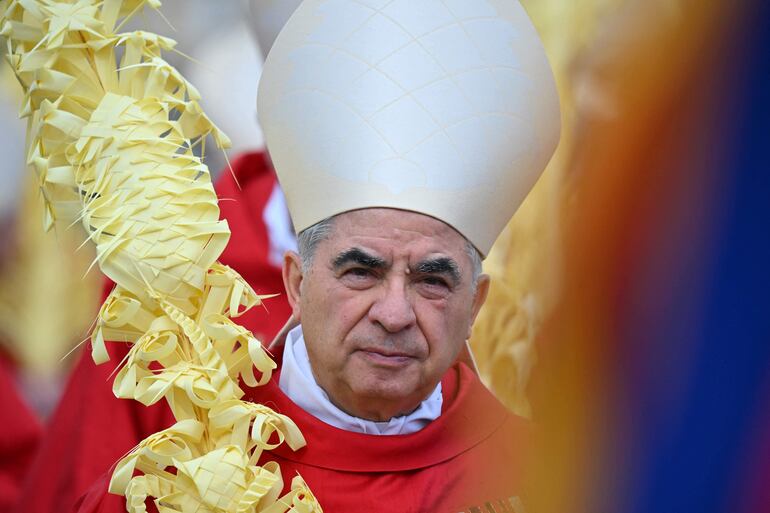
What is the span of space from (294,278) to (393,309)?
300mm

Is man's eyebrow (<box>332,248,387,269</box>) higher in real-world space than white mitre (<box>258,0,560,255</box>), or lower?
lower

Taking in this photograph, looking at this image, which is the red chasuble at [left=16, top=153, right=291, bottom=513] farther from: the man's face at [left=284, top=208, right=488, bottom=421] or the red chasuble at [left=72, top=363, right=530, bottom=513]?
the man's face at [left=284, top=208, right=488, bottom=421]

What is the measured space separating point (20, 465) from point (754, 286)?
3.05 meters

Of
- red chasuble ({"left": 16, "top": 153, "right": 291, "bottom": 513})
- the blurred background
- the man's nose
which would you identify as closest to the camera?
the blurred background

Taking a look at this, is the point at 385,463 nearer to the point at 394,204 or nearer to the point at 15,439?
the point at 394,204

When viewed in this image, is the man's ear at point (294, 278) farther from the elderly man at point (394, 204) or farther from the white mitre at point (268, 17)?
the white mitre at point (268, 17)

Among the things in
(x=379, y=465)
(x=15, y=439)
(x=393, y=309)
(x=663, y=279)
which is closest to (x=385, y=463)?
(x=379, y=465)

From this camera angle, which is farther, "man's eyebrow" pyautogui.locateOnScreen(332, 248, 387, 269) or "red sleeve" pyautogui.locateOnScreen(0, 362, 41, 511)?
"red sleeve" pyautogui.locateOnScreen(0, 362, 41, 511)

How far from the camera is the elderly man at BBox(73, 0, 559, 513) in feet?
6.53

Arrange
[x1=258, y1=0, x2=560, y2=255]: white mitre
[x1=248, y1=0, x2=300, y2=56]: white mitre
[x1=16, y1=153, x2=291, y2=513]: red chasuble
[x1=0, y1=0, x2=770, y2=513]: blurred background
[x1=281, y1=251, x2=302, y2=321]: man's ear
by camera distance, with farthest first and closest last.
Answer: [x1=248, y1=0, x2=300, y2=56]: white mitre
[x1=16, y1=153, x2=291, y2=513]: red chasuble
[x1=281, y1=251, x2=302, y2=321]: man's ear
[x1=258, y1=0, x2=560, y2=255]: white mitre
[x1=0, y1=0, x2=770, y2=513]: blurred background

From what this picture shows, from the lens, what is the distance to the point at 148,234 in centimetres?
184

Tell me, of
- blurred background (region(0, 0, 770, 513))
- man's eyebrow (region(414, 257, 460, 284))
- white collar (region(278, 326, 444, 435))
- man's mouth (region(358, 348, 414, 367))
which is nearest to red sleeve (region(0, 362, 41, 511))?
white collar (region(278, 326, 444, 435))

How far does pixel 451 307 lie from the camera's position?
79.6 inches

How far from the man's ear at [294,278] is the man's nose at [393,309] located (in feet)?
0.76
